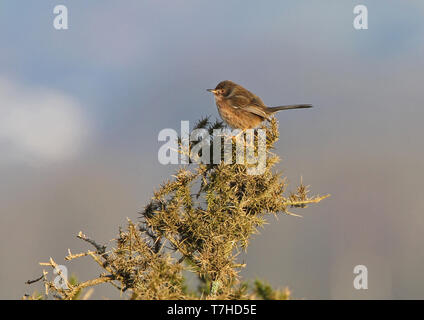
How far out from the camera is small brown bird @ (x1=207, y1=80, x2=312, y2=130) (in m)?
9.34

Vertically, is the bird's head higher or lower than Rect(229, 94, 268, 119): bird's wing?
higher

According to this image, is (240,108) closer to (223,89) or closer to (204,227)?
(223,89)

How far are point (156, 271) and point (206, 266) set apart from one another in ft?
2.59

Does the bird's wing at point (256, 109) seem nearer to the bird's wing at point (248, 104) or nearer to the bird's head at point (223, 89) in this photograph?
the bird's wing at point (248, 104)

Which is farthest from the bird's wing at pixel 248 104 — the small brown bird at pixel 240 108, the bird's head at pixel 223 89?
the bird's head at pixel 223 89

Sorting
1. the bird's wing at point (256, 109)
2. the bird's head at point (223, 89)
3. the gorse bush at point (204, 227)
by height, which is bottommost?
the gorse bush at point (204, 227)

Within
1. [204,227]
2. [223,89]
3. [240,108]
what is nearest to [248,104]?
[240,108]

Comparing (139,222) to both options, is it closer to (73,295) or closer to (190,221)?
(190,221)

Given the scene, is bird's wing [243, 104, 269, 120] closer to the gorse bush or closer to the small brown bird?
the small brown bird

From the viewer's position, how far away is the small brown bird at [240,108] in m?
9.34

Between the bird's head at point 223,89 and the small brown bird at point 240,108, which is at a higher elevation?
the bird's head at point 223,89

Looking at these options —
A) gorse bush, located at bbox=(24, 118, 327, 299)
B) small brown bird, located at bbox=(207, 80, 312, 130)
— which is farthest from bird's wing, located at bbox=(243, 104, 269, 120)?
gorse bush, located at bbox=(24, 118, 327, 299)

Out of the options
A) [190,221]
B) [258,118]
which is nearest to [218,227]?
[190,221]

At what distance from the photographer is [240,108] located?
943 cm
